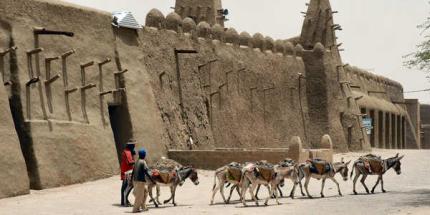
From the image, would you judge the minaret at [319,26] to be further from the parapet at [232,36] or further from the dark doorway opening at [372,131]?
the dark doorway opening at [372,131]

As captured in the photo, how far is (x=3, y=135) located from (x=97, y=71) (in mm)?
5959

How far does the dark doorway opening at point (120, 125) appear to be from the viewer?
24.3 m

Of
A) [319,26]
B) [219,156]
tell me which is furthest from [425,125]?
[219,156]

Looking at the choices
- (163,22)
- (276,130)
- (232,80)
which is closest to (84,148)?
(163,22)

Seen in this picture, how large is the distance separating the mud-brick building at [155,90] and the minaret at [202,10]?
0.22ft

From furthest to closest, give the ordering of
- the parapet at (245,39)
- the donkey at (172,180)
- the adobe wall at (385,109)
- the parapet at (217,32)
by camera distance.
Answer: the adobe wall at (385,109), the parapet at (245,39), the parapet at (217,32), the donkey at (172,180)

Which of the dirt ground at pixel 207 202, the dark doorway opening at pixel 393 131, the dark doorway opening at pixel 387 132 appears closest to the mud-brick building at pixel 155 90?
the dirt ground at pixel 207 202

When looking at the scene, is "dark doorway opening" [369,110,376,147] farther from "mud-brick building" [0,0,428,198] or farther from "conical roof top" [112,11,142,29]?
"conical roof top" [112,11,142,29]

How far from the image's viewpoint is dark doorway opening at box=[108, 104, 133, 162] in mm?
24328

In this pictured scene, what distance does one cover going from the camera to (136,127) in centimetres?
2438

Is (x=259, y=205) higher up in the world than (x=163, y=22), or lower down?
lower down

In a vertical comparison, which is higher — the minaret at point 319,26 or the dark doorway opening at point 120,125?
the minaret at point 319,26

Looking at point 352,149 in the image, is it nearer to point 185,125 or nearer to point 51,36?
point 185,125

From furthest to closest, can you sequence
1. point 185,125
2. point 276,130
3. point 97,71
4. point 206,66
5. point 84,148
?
point 276,130 < point 206,66 < point 185,125 < point 97,71 < point 84,148
